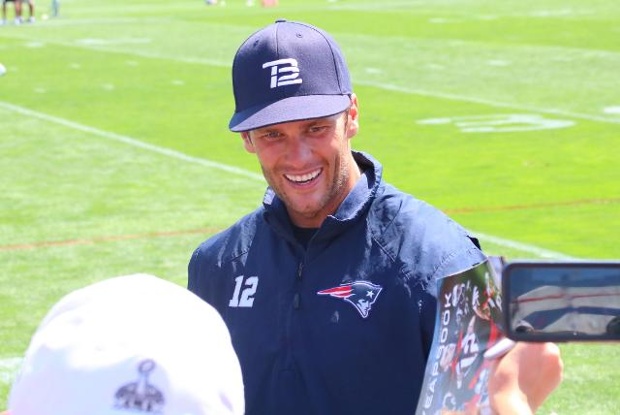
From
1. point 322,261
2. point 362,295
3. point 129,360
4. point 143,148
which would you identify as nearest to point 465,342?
point 129,360

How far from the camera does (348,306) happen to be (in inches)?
138

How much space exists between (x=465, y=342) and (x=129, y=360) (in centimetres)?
69

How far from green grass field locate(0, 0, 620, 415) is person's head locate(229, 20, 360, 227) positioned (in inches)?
96.3

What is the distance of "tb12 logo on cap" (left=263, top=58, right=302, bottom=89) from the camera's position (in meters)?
3.51

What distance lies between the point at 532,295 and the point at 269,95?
1607 millimetres

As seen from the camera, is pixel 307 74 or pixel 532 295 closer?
pixel 532 295

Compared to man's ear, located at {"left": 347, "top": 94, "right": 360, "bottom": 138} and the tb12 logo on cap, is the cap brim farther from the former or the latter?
man's ear, located at {"left": 347, "top": 94, "right": 360, "bottom": 138}

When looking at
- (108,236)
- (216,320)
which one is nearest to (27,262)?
(108,236)

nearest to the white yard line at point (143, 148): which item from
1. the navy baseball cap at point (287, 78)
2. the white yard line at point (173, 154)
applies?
the white yard line at point (173, 154)

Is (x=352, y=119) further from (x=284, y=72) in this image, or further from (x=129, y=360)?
(x=129, y=360)

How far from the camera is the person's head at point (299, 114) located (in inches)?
138

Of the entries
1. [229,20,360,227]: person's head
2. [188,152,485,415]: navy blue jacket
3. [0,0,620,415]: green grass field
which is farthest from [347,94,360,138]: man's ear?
[0,0,620,415]: green grass field

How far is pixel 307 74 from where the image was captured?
3.51 m

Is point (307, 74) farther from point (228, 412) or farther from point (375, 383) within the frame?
point (228, 412)
